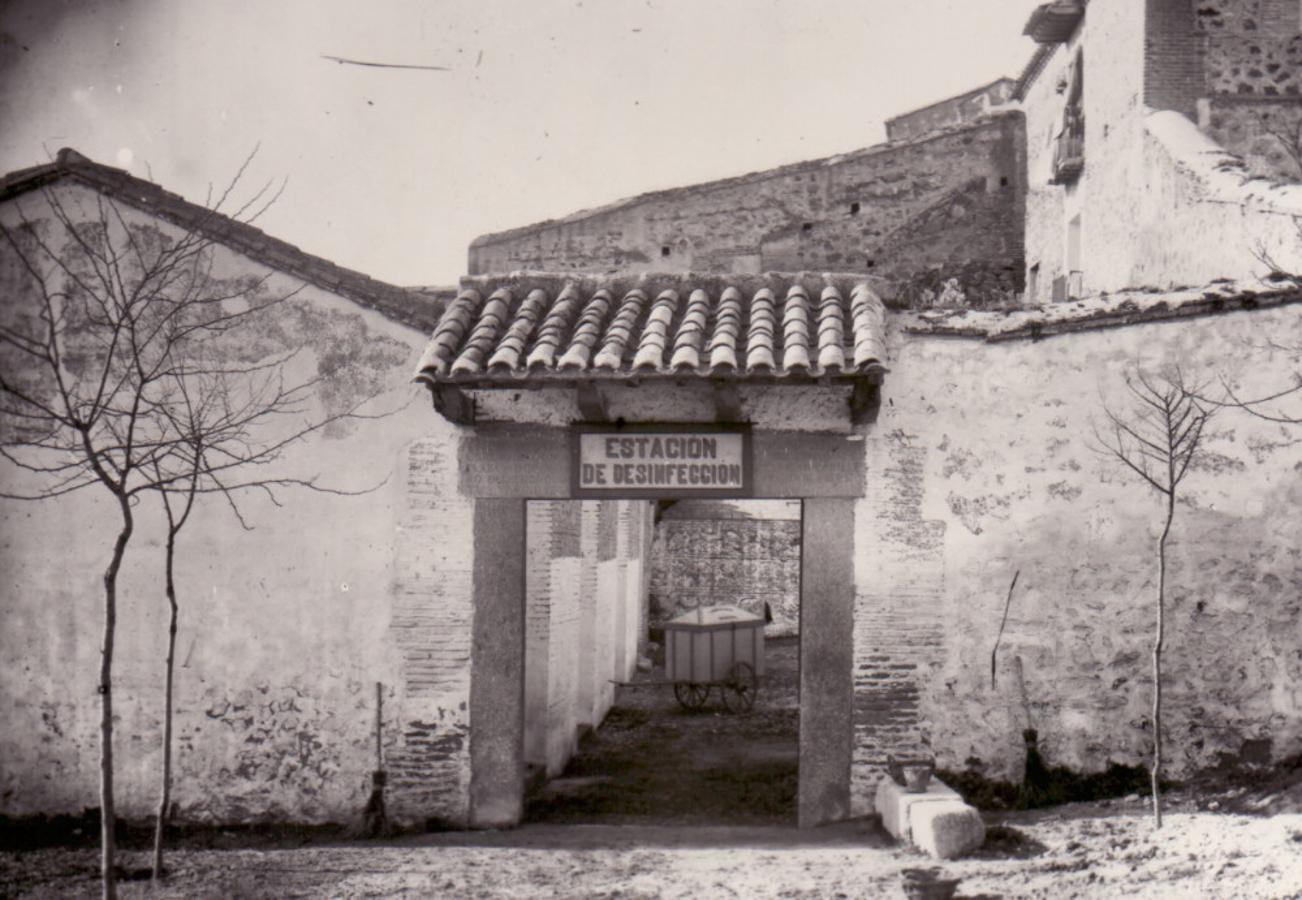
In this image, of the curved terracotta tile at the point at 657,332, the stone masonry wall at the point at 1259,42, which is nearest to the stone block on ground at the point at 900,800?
the curved terracotta tile at the point at 657,332

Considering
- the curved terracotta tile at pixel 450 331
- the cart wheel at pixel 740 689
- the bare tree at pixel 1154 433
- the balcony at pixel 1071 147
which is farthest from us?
the balcony at pixel 1071 147

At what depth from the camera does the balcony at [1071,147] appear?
16781mm

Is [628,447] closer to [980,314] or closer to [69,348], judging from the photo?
[980,314]

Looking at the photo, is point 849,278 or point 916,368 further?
point 849,278

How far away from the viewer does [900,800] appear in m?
7.28

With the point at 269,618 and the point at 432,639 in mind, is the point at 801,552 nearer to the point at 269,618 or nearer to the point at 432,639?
the point at 432,639

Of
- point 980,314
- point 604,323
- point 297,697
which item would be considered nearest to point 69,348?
point 297,697

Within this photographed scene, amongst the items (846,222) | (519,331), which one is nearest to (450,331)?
(519,331)

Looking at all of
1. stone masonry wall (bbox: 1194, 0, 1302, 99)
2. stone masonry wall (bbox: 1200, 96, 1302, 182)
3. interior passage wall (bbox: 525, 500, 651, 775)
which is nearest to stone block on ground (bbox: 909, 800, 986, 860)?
interior passage wall (bbox: 525, 500, 651, 775)

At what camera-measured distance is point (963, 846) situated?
22.3ft

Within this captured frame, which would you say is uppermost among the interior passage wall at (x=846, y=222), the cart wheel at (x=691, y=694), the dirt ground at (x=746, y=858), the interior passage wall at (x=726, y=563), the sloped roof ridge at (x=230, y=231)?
the interior passage wall at (x=846, y=222)

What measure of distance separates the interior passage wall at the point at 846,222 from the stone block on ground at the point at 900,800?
12117 mm

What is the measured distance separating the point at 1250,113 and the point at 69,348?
1283cm

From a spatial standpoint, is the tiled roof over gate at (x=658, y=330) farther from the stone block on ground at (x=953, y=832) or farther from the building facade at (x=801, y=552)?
the stone block on ground at (x=953, y=832)
